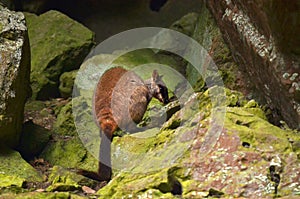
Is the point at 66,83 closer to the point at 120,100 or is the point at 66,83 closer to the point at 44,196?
the point at 120,100

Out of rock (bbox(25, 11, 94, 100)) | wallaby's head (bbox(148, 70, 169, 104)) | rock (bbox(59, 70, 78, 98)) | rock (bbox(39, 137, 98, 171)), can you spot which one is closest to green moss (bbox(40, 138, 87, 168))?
rock (bbox(39, 137, 98, 171))

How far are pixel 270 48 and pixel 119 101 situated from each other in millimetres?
1711

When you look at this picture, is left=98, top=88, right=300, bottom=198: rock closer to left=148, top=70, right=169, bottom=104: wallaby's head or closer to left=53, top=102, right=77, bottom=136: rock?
left=148, top=70, right=169, bottom=104: wallaby's head

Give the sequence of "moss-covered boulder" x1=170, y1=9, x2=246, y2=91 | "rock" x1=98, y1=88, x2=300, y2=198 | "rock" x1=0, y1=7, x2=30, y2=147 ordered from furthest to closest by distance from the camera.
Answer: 1. "moss-covered boulder" x1=170, y1=9, x2=246, y2=91
2. "rock" x1=0, y1=7, x2=30, y2=147
3. "rock" x1=98, y1=88, x2=300, y2=198

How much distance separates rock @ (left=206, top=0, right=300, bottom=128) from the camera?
3.04 metres

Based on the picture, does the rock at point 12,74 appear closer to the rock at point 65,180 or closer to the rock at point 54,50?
the rock at point 65,180

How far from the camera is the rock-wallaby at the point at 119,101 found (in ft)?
13.3

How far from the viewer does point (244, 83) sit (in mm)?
4273

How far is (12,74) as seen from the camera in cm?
431

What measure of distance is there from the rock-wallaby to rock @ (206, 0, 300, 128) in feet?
3.40

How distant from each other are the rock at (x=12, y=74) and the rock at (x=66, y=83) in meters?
1.19

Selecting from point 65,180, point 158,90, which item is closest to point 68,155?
point 65,180

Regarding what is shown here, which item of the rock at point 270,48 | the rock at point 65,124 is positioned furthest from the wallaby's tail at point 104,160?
the rock at point 270,48

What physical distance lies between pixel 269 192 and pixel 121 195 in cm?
87
